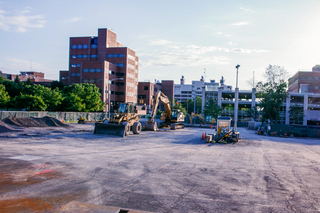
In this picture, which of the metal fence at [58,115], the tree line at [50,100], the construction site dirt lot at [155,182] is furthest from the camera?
the tree line at [50,100]

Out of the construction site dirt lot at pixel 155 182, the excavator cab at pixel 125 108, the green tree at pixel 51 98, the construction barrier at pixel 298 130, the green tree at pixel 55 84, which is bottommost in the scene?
the construction site dirt lot at pixel 155 182

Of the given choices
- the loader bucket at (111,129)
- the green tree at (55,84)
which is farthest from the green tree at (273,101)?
the green tree at (55,84)

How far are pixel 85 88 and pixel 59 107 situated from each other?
25.6 ft

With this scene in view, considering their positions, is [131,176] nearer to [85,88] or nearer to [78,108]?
[78,108]

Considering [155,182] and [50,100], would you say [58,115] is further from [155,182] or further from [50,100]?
[155,182]

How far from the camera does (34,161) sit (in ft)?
41.1

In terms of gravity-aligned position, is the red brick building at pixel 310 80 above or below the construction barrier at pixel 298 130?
above

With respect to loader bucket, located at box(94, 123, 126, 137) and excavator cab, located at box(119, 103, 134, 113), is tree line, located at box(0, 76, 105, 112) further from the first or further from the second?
loader bucket, located at box(94, 123, 126, 137)

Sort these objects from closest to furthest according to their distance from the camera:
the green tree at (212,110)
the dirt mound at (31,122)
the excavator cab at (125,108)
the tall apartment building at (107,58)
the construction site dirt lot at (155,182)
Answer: the construction site dirt lot at (155,182) < the excavator cab at (125,108) < the dirt mound at (31,122) < the green tree at (212,110) < the tall apartment building at (107,58)

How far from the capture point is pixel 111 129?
2508 centimetres

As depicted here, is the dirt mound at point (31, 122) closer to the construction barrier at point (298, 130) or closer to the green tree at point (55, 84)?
the construction barrier at point (298, 130)

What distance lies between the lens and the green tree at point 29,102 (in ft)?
170

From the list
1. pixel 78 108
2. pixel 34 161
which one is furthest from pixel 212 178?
pixel 78 108

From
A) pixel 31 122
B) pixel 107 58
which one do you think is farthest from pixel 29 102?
pixel 107 58
